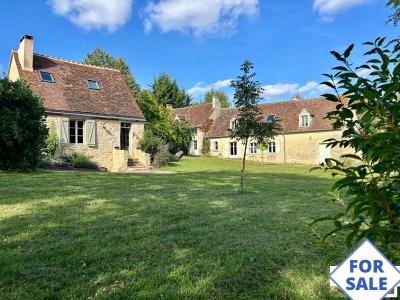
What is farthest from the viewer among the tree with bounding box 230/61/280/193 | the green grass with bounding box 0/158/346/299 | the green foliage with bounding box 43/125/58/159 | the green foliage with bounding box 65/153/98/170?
the green foliage with bounding box 65/153/98/170

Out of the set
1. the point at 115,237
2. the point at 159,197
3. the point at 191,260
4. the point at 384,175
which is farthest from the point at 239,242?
the point at 159,197

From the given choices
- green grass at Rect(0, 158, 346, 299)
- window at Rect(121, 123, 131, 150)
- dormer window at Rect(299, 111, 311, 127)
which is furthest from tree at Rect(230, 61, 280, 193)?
dormer window at Rect(299, 111, 311, 127)

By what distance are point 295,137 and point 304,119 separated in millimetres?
1944

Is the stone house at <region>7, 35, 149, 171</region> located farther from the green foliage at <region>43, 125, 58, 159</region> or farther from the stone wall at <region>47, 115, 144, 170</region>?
the green foliage at <region>43, 125, 58, 159</region>

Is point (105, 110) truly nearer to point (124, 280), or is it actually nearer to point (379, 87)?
point (124, 280)

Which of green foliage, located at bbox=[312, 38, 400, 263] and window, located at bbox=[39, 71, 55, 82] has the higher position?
window, located at bbox=[39, 71, 55, 82]

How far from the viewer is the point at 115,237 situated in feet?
16.4

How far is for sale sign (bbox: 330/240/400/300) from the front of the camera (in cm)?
132

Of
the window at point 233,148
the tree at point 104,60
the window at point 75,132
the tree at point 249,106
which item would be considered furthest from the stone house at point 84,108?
the tree at point 104,60

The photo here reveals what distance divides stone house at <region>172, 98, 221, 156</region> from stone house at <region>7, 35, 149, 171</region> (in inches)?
684

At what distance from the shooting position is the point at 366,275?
1.34 metres

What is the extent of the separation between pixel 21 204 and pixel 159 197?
295 cm

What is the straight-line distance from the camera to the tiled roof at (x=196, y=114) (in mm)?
44844

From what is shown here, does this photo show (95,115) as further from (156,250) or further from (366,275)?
(366,275)
